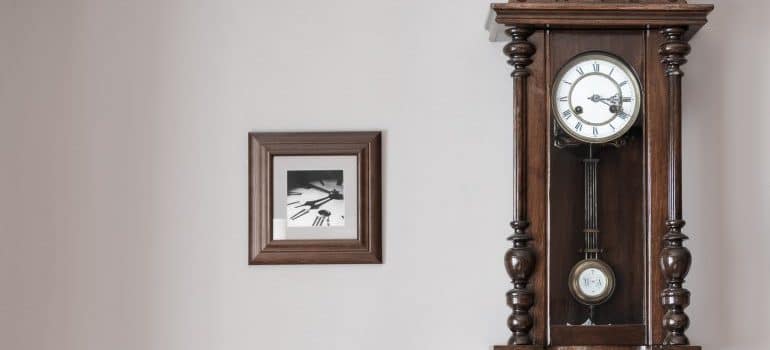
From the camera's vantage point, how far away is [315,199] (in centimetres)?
235

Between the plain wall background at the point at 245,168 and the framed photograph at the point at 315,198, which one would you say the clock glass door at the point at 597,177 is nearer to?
the plain wall background at the point at 245,168

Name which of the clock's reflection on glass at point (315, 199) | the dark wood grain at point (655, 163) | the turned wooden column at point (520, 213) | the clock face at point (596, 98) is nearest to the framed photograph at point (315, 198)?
the clock's reflection on glass at point (315, 199)

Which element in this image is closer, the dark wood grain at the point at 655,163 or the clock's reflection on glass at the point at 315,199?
the dark wood grain at the point at 655,163

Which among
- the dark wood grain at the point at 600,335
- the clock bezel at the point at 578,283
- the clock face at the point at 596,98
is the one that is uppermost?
the clock face at the point at 596,98

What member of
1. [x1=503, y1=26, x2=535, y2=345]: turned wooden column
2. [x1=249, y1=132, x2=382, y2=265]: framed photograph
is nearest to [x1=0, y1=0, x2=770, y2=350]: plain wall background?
[x1=249, y1=132, x2=382, y2=265]: framed photograph

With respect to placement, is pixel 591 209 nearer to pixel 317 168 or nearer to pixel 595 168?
pixel 595 168

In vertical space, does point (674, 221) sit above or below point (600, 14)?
below

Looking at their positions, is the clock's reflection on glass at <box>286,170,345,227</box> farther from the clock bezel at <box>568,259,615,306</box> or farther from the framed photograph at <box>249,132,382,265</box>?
the clock bezel at <box>568,259,615,306</box>

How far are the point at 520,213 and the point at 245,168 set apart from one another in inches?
27.7

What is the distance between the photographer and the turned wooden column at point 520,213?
82.7 inches

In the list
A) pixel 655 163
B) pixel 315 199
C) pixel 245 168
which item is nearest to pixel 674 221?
pixel 655 163

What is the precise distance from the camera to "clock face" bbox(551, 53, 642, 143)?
213 centimetres

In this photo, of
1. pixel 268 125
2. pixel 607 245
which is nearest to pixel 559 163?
pixel 607 245

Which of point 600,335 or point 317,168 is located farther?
point 317,168
